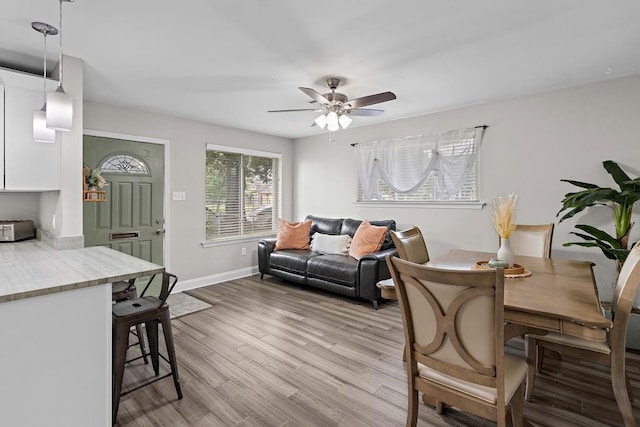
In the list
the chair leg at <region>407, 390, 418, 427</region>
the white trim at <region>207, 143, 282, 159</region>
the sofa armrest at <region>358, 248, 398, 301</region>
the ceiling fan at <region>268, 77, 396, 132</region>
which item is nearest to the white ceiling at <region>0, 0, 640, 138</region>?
the ceiling fan at <region>268, 77, 396, 132</region>

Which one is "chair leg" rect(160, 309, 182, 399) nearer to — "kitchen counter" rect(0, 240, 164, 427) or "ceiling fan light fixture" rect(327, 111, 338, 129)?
"kitchen counter" rect(0, 240, 164, 427)

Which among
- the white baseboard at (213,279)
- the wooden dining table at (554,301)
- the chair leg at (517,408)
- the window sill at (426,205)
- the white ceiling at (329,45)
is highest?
the white ceiling at (329,45)

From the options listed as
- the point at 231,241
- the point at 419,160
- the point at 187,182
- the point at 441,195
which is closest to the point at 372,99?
the point at 419,160

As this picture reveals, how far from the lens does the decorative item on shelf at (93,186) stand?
11.4ft

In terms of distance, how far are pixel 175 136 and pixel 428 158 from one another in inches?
137

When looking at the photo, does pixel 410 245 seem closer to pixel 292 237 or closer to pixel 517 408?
pixel 517 408

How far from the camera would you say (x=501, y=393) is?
1360 millimetres

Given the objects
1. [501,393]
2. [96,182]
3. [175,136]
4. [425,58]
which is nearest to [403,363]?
[501,393]

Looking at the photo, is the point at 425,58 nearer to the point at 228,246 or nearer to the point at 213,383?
the point at 213,383

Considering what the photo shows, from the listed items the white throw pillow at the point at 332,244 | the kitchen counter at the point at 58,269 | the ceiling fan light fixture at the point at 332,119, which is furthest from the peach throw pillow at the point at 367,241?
the kitchen counter at the point at 58,269

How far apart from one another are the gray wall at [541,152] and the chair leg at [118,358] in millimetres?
3638

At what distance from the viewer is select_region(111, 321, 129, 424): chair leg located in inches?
75.2

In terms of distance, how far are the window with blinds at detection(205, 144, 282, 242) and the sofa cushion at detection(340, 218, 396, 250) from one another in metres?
1.55

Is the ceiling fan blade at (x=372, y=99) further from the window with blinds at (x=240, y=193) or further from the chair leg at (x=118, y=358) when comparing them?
the window with blinds at (x=240, y=193)
